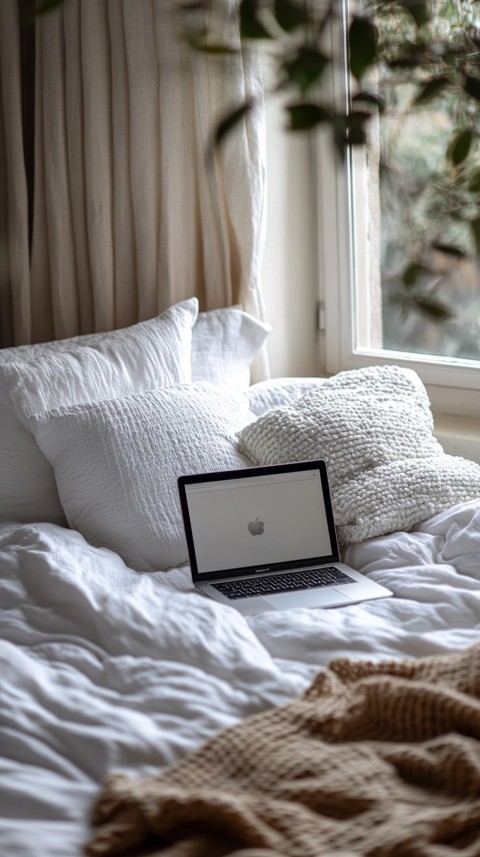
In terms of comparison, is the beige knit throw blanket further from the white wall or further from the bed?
the white wall

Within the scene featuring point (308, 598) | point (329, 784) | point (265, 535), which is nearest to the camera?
point (329, 784)

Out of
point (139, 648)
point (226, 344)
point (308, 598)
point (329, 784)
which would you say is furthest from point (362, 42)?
point (226, 344)

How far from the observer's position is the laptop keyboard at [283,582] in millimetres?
1804

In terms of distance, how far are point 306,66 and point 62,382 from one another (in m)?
1.61

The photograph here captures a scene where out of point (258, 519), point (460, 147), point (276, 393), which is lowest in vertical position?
point (258, 519)

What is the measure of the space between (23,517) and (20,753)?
0.84m

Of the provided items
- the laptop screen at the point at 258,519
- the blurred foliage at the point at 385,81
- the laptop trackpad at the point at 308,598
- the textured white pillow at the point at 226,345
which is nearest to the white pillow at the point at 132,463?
the laptop screen at the point at 258,519

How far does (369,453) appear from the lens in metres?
2.03

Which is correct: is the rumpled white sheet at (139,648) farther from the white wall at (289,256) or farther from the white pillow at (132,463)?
the white wall at (289,256)

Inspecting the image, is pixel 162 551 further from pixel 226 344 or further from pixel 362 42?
pixel 362 42

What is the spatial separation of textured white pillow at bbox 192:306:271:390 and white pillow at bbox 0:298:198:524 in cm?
12

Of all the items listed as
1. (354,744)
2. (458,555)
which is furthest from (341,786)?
(458,555)

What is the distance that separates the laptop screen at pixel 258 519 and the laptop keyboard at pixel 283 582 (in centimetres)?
3

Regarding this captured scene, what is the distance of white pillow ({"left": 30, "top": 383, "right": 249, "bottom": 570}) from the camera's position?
1.95 metres
